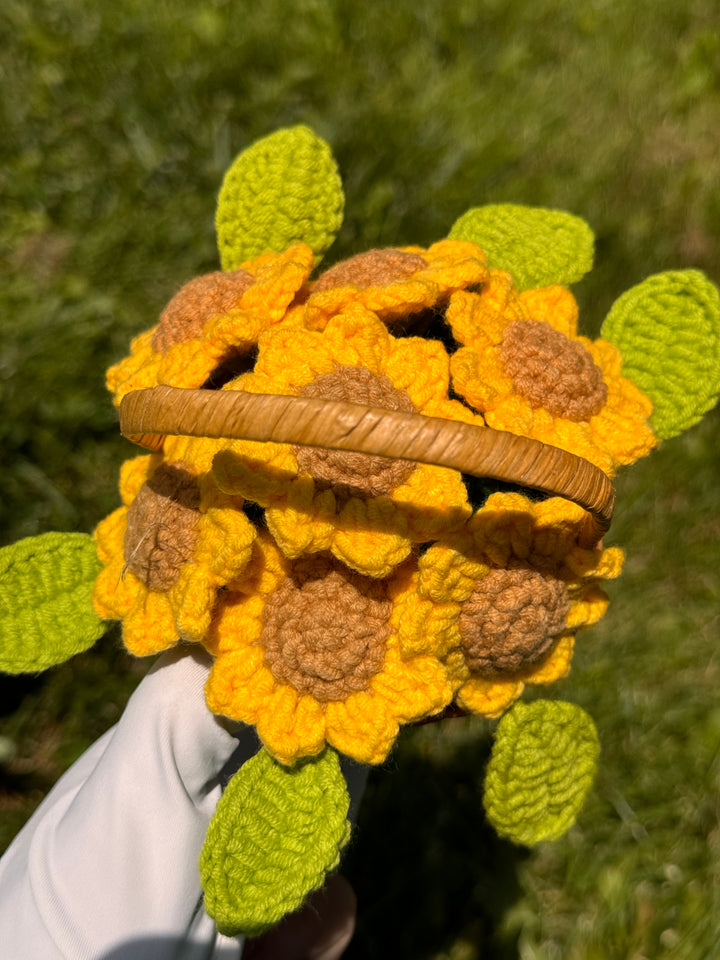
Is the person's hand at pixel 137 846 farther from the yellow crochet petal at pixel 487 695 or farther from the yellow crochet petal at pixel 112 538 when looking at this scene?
the yellow crochet petal at pixel 487 695

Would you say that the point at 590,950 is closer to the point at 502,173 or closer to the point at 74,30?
the point at 502,173

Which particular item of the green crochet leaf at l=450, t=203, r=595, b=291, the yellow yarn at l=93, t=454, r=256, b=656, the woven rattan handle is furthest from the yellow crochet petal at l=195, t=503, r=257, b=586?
the green crochet leaf at l=450, t=203, r=595, b=291

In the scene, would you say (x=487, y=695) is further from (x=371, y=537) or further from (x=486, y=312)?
(x=486, y=312)

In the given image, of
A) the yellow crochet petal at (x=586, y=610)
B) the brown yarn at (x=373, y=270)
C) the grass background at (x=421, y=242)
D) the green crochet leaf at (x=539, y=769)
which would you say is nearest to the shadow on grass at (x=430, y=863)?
the grass background at (x=421, y=242)

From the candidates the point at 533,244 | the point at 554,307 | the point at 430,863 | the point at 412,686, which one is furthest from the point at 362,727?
the point at 430,863

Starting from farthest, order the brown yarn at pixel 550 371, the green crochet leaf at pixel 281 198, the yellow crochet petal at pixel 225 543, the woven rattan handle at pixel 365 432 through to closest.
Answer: the green crochet leaf at pixel 281 198 → the brown yarn at pixel 550 371 → the yellow crochet petal at pixel 225 543 → the woven rattan handle at pixel 365 432
